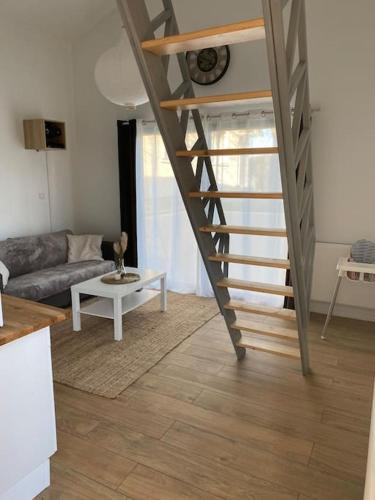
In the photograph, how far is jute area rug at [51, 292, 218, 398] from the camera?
108 inches

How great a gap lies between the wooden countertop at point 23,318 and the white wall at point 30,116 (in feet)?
9.69

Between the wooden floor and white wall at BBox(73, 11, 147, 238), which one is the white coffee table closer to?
the wooden floor

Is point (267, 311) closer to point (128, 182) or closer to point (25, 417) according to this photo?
point (25, 417)

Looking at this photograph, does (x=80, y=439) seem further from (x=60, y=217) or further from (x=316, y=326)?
(x=60, y=217)

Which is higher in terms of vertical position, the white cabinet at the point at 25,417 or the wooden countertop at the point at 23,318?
the wooden countertop at the point at 23,318

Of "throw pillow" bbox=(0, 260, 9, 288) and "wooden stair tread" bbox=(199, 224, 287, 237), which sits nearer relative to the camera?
"wooden stair tread" bbox=(199, 224, 287, 237)

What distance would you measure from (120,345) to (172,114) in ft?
6.78

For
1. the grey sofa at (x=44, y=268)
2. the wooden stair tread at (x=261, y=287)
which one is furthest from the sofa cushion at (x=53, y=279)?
the wooden stair tread at (x=261, y=287)

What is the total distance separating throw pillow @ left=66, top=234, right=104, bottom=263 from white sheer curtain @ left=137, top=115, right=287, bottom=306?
532 mm

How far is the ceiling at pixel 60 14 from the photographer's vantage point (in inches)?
162

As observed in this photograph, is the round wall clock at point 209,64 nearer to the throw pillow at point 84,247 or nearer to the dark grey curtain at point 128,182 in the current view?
the dark grey curtain at point 128,182

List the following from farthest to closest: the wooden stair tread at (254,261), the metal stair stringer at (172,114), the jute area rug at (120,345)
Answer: the jute area rug at (120,345)
the wooden stair tread at (254,261)
the metal stair stringer at (172,114)

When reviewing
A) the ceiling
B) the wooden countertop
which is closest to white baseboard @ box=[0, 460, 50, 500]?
the wooden countertop

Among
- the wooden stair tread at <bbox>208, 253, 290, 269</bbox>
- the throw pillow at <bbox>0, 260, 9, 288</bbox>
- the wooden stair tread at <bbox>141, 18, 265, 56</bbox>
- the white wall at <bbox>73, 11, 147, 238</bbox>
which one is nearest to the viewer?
the wooden stair tread at <bbox>141, 18, 265, 56</bbox>
